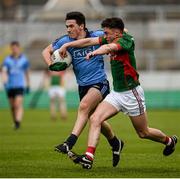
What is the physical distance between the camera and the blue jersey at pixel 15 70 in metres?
25.2

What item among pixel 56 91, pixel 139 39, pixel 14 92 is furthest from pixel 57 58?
pixel 139 39

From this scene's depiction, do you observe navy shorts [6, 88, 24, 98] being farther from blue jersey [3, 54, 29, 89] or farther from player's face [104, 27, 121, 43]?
player's face [104, 27, 121, 43]

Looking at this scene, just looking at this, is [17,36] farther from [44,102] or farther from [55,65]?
[55,65]

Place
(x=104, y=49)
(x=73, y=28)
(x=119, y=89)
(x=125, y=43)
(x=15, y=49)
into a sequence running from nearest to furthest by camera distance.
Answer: (x=104, y=49) → (x=125, y=43) → (x=119, y=89) → (x=73, y=28) → (x=15, y=49)

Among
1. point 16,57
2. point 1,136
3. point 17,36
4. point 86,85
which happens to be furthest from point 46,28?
point 86,85

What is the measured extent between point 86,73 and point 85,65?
134 millimetres

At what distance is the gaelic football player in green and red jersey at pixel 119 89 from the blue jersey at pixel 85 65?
733mm

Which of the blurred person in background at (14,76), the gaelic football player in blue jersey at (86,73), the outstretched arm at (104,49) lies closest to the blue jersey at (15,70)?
the blurred person in background at (14,76)

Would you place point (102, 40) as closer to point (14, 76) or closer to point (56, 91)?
point (14, 76)

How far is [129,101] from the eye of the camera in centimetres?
1298

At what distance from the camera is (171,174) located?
39.9ft

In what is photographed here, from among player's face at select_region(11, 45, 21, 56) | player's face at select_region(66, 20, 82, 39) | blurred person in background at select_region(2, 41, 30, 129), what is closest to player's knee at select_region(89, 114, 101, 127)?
player's face at select_region(66, 20, 82, 39)

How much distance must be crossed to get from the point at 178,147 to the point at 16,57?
30.9 feet

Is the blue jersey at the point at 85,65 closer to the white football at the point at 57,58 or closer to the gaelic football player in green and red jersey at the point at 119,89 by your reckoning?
the white football at the point at 57,58
